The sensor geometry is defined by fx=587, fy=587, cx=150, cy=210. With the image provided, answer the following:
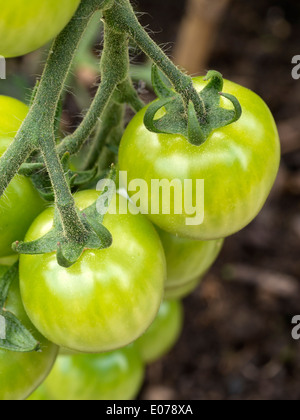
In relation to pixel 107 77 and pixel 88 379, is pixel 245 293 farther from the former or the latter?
pixel 107 77

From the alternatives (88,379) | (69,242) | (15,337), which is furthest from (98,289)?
(88,379)

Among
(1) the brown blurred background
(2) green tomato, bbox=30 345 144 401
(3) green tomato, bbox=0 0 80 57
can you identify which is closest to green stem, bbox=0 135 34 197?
(3) green tomato, bbox=0 0 80 57

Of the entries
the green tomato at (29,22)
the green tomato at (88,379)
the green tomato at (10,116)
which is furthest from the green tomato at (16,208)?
the green tomato at (88,379)

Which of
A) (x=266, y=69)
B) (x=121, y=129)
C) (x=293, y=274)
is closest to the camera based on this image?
(x=121, y=129)

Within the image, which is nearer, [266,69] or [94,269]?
[94,269]

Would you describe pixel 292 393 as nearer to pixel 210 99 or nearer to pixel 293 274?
pixel 293 274

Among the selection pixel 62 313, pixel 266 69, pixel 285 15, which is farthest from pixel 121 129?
pixel 285 15
